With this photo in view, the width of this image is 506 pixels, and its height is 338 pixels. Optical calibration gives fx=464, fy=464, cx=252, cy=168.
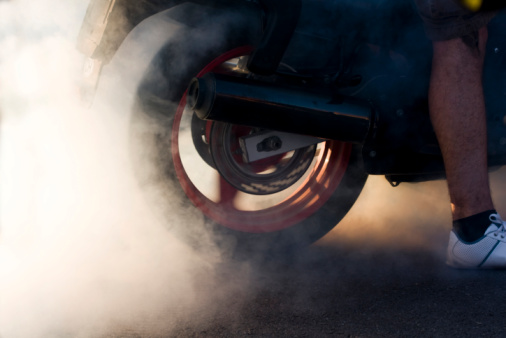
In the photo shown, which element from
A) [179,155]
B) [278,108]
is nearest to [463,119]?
[278,108]

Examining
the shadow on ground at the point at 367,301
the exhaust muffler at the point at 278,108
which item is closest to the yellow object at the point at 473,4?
the exhaust muffler at the point at 278,108

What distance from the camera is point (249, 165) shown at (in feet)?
5.26

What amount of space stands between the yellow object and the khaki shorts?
0.01 metres

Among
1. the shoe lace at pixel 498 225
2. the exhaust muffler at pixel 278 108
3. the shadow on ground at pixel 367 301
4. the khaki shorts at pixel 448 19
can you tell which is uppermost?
the khaki shorts at pixel 448 19

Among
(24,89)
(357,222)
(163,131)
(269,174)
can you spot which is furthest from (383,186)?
(24,89)

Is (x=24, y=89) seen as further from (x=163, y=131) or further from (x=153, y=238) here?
(x=153, y=238)

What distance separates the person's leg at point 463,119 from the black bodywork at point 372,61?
10 centimetres

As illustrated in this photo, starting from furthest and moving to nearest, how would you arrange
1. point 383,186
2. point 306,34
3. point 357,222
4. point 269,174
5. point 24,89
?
point 383,186, point 357,222, point 269,174, point 24,89, point 306,34

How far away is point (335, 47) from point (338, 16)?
89 mm

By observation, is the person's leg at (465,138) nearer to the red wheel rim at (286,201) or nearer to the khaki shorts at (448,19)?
the khaki shorts at (448,19)

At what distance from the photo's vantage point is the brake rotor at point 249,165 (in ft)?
5.05

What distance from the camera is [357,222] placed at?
1.90 m

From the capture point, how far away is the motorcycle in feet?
4.15

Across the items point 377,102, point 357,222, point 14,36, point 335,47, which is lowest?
point 357,222
